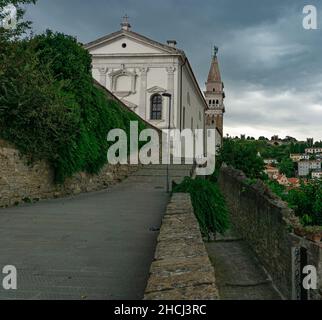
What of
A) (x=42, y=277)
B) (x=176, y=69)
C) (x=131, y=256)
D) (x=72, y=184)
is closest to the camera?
(x=42, y=277)

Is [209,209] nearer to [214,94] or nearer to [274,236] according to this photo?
[274,236]

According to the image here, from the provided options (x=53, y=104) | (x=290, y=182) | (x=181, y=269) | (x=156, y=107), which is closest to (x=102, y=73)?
(x=156, y=107)

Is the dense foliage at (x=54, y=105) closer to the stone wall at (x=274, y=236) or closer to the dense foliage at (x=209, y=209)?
the dense foliage at (x=209, y=209)

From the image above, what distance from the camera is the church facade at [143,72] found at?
38656mm

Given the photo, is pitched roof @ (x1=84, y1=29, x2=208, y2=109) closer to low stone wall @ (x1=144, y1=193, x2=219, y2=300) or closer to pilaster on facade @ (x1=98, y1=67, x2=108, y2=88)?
pilaster on facade @ (x1=98, y1=67, x2=108, y2=88)

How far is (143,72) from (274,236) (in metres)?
30.9

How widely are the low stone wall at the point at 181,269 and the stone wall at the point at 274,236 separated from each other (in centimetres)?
315

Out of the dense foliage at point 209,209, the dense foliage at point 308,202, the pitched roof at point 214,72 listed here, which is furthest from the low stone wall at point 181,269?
the pitched roof at point 214,72

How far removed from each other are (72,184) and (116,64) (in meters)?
26.8

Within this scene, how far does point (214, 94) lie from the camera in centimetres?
8062

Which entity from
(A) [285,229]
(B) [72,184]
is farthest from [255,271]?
(B) [72,184]

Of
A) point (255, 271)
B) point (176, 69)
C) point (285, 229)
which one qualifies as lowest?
point (255, 271)

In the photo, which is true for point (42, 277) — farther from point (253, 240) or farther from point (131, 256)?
point (253, 240)

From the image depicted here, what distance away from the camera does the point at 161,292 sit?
3266 mm
